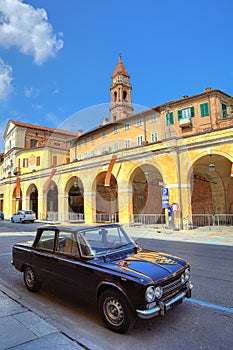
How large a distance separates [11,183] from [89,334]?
39891 mm

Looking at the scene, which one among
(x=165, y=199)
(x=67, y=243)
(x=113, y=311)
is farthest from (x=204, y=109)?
(x=113, y=311)

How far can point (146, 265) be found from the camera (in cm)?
383

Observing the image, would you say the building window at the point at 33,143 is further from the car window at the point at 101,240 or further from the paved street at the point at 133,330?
the car window at the point at 101,240

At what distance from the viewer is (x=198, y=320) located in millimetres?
3773

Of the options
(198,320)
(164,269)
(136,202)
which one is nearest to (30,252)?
(164,269)

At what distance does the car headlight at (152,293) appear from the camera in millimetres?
3234

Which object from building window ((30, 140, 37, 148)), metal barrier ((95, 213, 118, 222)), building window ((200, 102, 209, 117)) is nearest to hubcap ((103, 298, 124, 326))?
metal barrier ((95, 213, 118, 222))

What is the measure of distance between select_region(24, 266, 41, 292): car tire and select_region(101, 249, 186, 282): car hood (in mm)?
2249

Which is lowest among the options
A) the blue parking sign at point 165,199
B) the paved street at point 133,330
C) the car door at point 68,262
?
the paved street at point 133,330

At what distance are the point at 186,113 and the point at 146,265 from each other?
29.1 metres

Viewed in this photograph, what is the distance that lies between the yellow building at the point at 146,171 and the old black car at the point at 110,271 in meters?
14.2

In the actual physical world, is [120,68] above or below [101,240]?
above

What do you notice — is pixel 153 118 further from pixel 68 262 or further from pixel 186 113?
pixel 68 262

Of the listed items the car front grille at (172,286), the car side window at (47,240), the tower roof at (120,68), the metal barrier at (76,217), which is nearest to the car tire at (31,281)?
the car side window at (47,240)
